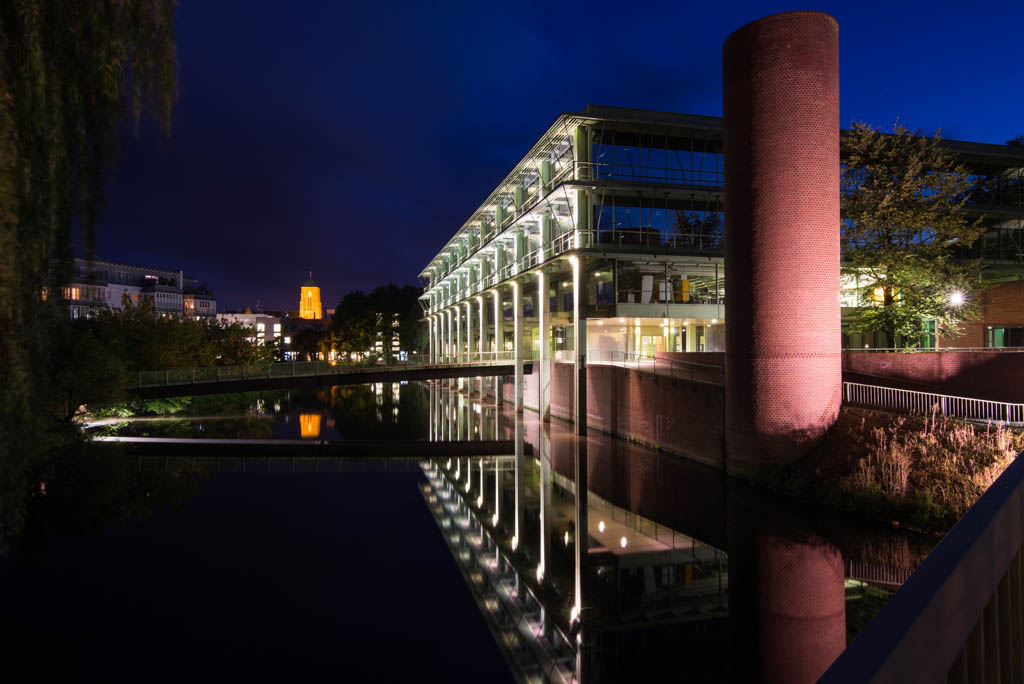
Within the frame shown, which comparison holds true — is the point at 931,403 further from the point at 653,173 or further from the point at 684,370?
the point at 653,173

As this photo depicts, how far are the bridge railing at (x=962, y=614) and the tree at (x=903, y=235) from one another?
25.2m

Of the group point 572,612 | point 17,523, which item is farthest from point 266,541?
point 17,523

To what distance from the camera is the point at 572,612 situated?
36.9ft

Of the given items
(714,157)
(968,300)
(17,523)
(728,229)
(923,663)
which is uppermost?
(714,157)

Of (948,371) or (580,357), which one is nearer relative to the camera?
(948,371)

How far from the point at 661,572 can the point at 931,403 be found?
10834 millimetres

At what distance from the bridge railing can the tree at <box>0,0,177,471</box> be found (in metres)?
6.19

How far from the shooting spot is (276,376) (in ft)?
102

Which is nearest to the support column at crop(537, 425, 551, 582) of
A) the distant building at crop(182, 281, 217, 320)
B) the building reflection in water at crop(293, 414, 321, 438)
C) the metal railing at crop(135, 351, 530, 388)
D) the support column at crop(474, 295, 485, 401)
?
the metal railing at crop(135, 351, 530, 388)

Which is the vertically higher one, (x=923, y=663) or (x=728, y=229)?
(x=728, y=229)

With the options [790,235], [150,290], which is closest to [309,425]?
[790,235]

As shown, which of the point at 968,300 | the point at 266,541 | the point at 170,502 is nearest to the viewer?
the point at 266,541

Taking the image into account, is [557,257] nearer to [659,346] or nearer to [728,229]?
[659,346]

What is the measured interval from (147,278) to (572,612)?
112m
